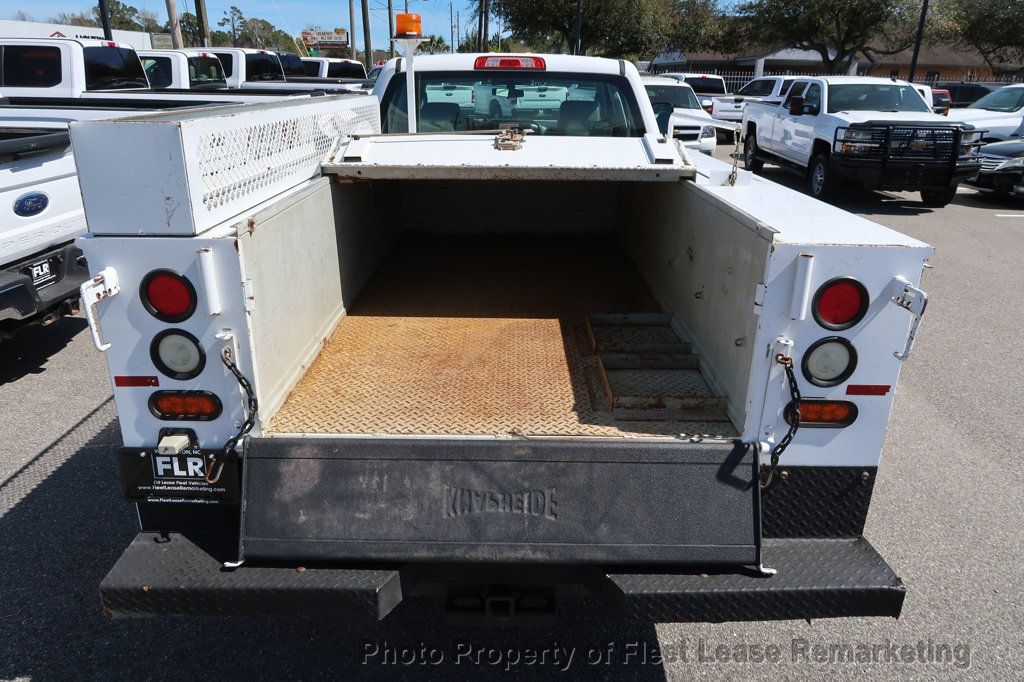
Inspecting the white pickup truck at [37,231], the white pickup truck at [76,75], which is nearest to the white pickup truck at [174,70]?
the white pickup truck at [76,75]

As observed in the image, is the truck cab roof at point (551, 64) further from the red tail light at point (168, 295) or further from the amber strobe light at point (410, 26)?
the red tail light at point (168, 295)

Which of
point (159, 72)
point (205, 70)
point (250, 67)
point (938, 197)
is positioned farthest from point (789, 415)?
point (250, 67)

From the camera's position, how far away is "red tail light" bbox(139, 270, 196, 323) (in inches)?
87.5

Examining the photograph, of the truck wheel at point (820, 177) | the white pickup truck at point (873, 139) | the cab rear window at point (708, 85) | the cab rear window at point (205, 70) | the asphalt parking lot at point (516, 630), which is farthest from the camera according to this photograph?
the cab rear window at point (708, 85)

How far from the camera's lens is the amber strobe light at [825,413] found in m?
2.40

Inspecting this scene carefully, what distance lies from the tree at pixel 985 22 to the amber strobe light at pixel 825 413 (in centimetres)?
3966

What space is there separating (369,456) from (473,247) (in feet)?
11.2

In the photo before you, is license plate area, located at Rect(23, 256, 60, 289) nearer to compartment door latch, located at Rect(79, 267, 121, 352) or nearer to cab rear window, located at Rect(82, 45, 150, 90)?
compartment door latch, located at Rect(79, 267, 121, 352)

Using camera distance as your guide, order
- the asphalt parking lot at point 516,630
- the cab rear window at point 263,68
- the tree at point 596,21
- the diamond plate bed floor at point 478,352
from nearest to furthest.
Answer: the diamond plate bed floor at point 478,352 → the asphalt parking lot at point 516,630 → the cab rear window at point 263,68 → the tree at point 596,21

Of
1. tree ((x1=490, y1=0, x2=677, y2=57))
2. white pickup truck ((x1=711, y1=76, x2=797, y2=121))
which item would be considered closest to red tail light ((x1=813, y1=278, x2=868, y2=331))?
white pickup truck ((x1=711, y1=76, x2=797, y2=121))

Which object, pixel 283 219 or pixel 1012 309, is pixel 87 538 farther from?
pixel 1012 309

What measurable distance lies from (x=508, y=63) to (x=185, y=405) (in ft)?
11.2

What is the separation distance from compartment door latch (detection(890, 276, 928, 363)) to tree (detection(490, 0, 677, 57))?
3496cm

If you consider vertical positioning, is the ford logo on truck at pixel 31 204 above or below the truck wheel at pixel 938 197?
above
